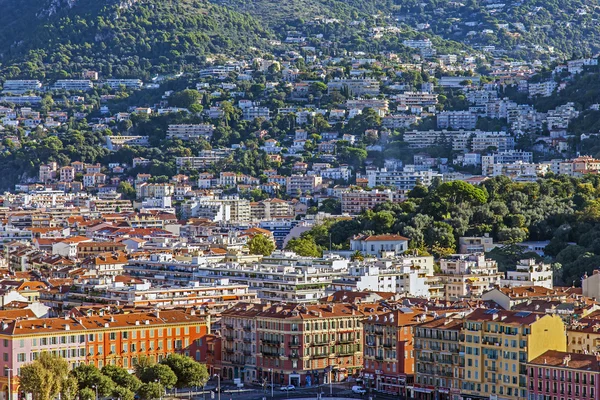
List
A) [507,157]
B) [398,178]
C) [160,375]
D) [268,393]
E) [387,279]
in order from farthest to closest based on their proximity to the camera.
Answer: [507,157] < [398,178] < [387,279] < [268,393] < [160,375]

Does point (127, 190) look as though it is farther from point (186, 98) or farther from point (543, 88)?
point (543, 88)

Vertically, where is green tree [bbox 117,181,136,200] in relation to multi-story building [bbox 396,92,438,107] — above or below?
below

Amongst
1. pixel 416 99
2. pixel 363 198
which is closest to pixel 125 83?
pixel 416 99

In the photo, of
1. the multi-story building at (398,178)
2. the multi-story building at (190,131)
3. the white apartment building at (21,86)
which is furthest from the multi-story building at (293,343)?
the white apartment building at (21,86)

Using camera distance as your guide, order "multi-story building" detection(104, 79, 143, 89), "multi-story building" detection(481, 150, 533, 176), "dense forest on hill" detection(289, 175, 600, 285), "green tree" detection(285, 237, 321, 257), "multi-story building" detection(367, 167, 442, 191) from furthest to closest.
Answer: "multi-story building" detection(104, 79, 143, 89) < "multi-story building" detection(481, 150, 533, 176) < "multi-story building" detection(367, 167, 442, 191) < "green tree" detection(285, 237, 321, 257) < "dense forest on hill" detection(289, 175, 600, 285)

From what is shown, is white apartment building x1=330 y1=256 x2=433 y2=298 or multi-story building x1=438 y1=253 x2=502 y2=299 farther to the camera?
multi-story building x1=438 y1=253 x2=502 y2=299

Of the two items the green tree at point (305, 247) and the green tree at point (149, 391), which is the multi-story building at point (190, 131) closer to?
the green tree at point (305, 247)

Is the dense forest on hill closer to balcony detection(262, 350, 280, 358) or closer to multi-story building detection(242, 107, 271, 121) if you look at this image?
balcony detection(262, 350, 280, 358)

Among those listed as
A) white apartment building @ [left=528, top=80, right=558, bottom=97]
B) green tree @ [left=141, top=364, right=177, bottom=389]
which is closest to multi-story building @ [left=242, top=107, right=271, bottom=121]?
white apartment building @ [left=528, top=80, right=558, bottom=97]
